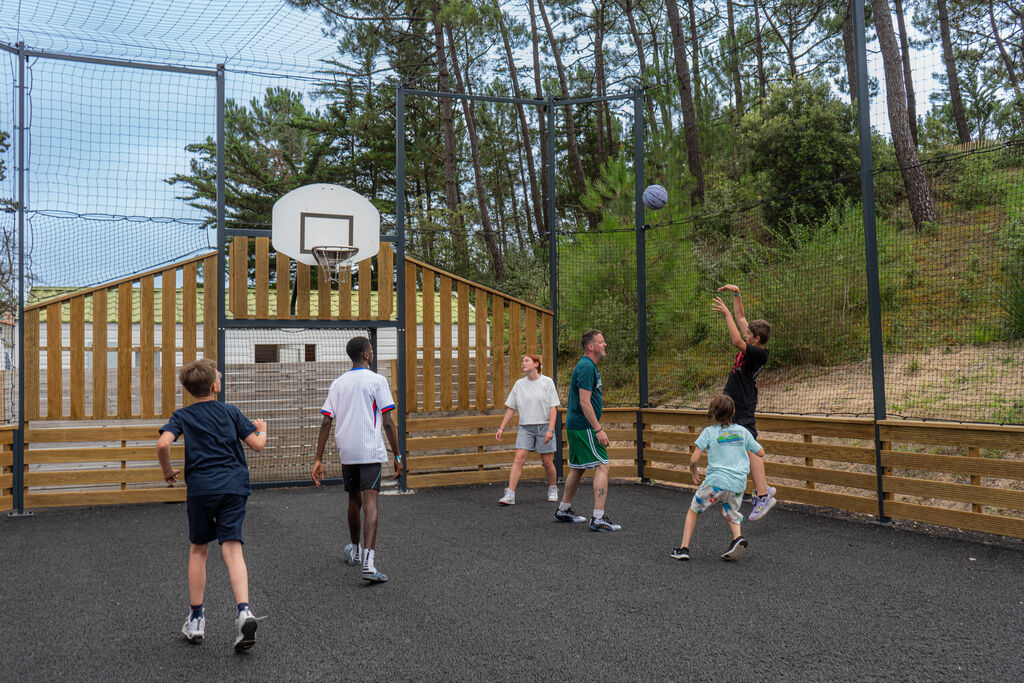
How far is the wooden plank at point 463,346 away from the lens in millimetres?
8594

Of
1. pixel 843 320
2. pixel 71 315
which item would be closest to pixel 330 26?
pixel 71 315

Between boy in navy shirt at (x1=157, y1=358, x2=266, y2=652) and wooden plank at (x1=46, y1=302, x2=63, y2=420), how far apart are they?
472 cm

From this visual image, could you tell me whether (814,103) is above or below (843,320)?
above

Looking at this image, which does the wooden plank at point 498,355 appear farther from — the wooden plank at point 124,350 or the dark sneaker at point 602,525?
the wooden plank at point 124,350

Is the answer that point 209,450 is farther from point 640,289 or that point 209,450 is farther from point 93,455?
point 640,289

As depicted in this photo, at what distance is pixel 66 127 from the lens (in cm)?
759

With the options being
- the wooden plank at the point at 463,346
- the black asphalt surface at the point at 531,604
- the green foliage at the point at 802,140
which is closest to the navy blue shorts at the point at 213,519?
the black asphalt surface at the point at 531,604

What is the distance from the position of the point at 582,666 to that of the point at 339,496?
5.42m

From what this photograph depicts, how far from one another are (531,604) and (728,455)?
1.85 m

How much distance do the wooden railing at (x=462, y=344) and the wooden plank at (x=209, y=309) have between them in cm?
218

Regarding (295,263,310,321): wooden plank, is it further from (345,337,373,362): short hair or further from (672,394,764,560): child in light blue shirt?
(672,394,764,560): child in light blue shirt

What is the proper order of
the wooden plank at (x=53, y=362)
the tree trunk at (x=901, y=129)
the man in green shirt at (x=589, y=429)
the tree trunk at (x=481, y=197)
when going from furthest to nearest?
the tree trunk at (x=481, y=197), the wooden plank at (x=53, y=362), the tree trunk at (x=901, y=129), the man in green shirt at (x=589, y=429)

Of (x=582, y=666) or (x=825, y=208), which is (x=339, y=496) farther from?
(x=825, y=208)

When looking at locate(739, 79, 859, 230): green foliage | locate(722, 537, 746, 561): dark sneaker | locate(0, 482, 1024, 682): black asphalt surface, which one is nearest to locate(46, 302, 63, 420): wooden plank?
locate(0, 482, 1024, 682): black asphalt surface
